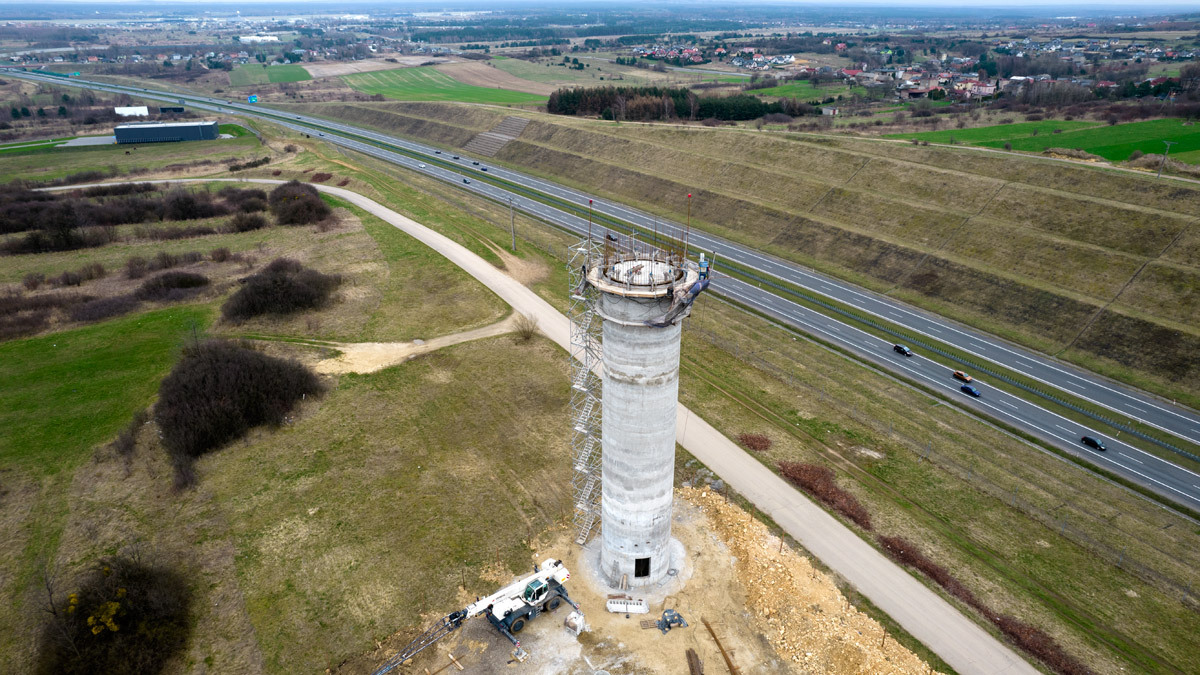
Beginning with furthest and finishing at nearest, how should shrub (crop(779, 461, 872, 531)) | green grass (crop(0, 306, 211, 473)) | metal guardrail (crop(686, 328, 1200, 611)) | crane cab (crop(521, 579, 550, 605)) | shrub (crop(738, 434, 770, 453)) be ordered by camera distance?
1. shrub (crop(738, 434, 770, 453))
2. green grass (crop(0, 306, 211, 473))
3. shrub (crop(779, 461, 872, 531))
4. metal guardrail (crop(686, 328, 1200, 611))
5. crane cab (crop(521, 579, 550, 605))

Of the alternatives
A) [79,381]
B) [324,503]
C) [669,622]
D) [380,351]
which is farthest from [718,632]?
[79,381]

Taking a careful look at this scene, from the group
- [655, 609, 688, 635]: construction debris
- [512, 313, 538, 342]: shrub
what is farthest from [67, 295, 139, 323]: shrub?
[655, 609, 688, 635]: construction debris

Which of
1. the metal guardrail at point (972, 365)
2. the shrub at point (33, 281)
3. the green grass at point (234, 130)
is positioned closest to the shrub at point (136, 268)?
the shrub at point (33, 281)

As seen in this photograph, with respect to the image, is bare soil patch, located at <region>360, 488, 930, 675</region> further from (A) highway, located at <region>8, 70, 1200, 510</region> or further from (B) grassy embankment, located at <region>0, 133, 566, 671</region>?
(A) highway, located at <region>8, 70, 1200, 510</region>

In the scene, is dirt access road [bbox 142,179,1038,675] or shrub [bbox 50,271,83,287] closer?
dirt access road [bbox 142,179,1038,675]

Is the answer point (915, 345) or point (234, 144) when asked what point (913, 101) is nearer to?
point (915, 345)
